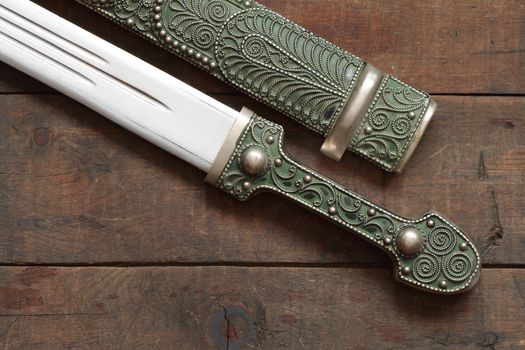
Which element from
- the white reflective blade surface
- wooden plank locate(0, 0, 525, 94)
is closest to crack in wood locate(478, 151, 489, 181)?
wooden plank locate(0, 0, 525, 94)

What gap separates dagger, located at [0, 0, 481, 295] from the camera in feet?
A: 4.21

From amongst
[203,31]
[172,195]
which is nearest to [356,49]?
[203,31]

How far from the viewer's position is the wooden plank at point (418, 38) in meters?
1.37

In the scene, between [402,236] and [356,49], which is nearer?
[402,236]

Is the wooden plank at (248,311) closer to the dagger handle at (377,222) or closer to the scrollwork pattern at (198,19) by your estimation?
the dagger handle at (377,222)

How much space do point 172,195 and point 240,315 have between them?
0.22 meters

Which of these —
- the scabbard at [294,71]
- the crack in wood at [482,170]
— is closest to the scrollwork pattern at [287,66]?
the scabbard at [294,71]

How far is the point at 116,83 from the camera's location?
4.28ft

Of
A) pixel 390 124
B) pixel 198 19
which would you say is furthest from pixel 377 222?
pixel 198 19

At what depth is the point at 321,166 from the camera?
1354mm

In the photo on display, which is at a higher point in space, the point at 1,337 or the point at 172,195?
the point at 172,195

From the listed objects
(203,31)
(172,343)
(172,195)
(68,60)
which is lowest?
(172,343)

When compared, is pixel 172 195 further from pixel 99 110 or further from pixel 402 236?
pixel 402 236

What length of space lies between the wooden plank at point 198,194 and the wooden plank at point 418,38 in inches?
1.4
